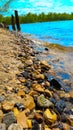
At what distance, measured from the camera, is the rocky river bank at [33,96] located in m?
5.24

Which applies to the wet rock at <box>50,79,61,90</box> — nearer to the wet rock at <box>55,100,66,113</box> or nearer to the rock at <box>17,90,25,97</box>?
the wet rock at <box>55,100,66,113</box>

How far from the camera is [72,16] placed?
47.4 meters

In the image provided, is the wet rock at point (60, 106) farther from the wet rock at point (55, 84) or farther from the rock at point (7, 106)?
the wet rock at point (55, 84)

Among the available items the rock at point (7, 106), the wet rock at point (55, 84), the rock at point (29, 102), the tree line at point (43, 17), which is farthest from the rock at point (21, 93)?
the tree line at point (43, 17)

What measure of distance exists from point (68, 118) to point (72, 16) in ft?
140

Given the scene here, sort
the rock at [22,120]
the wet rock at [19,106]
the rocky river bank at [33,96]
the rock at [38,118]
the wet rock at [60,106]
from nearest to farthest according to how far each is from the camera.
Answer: the rock at [22,120] < the rocky river bank at [33,96] < the rock at [38,118] < the wet rock at [19,106] < the wet rock at [60,106]

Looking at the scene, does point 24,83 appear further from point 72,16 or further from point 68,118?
point 72,16

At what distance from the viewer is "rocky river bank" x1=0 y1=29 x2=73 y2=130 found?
5.24 m

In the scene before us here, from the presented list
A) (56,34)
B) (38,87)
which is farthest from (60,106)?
(56,34)

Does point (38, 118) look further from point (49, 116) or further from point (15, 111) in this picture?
point (15, 111)

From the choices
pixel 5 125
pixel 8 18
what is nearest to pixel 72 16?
pixel 8 18

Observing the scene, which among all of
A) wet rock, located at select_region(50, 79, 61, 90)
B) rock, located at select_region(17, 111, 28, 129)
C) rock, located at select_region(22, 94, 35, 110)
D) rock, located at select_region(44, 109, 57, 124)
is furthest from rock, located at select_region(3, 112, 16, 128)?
wet rock, located at select_region(50, 79, 61, 90)

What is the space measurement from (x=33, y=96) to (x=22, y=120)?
1.23 metres

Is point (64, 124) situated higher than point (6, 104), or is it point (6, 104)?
point (6, 104)
